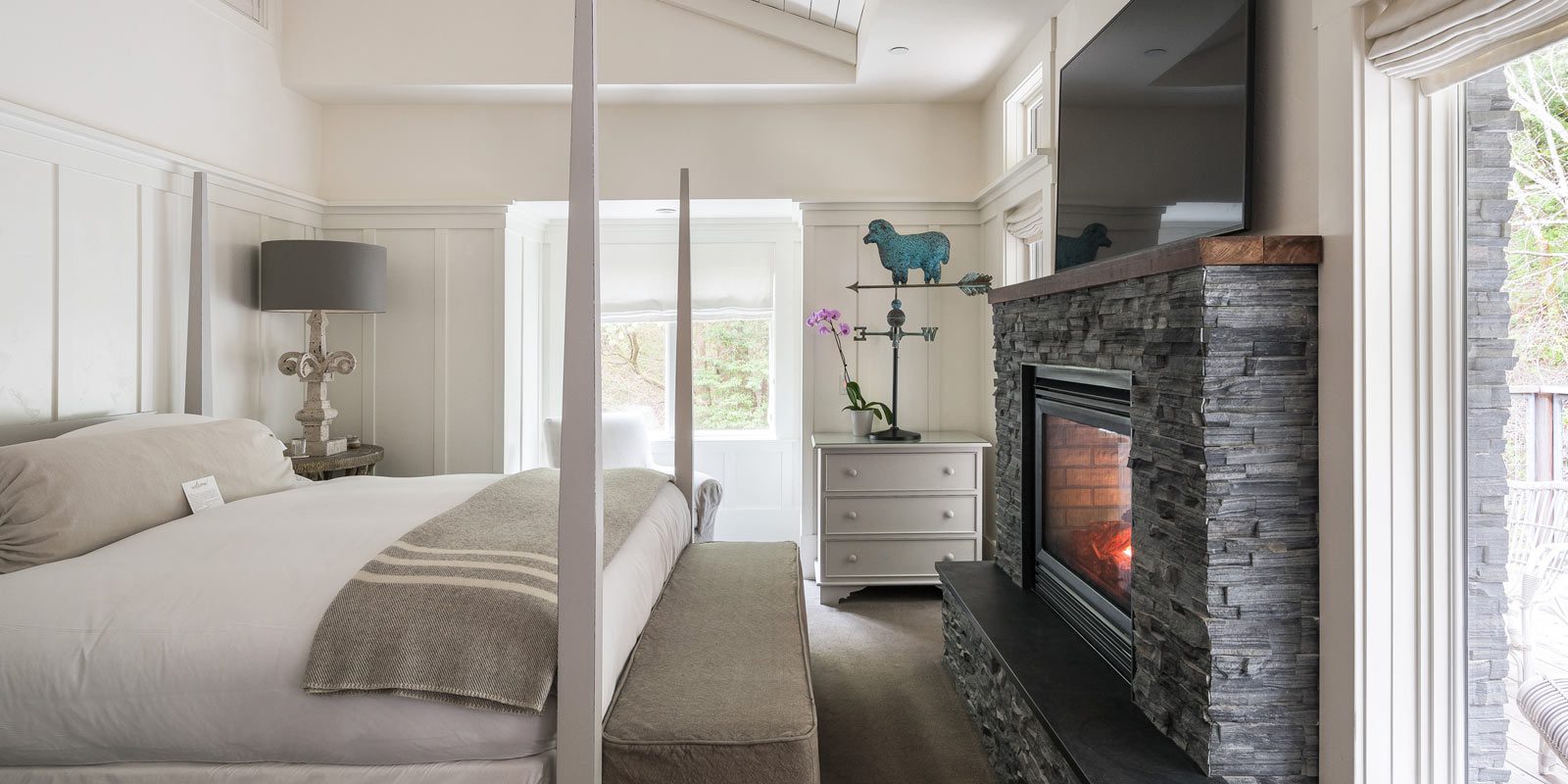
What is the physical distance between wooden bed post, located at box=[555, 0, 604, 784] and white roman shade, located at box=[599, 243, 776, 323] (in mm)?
3527

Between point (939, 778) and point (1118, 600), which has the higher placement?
point (1118, 600)

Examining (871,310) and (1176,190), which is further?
(871,310)

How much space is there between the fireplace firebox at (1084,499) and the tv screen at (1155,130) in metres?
0.39

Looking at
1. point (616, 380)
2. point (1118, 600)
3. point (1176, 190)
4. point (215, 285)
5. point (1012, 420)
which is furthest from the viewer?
point (616, 380)

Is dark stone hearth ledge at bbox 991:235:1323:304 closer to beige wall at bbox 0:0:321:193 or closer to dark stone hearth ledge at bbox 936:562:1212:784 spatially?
dark stone hearth ledge at bbox 936:562:1212:784

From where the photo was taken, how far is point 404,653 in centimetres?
142

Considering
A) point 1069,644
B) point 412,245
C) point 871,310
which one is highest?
point 412,245

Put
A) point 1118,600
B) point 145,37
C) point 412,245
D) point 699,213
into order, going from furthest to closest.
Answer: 1. point 699,213
2. point 412,245
3. point 145,37
4. point 1118,600

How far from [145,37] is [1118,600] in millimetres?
3952

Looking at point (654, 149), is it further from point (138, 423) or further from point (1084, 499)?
point (1084, 499)

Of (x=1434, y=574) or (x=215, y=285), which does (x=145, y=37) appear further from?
(x=1434, y=574)

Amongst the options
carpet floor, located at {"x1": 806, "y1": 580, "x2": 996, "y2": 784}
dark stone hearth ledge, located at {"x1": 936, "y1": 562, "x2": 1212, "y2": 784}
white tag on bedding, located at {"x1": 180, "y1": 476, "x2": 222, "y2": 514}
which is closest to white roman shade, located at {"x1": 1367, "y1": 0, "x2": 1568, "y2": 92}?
dark stone hearth ledge, located at {"x1": 936, "y1": 562, "x2": 1212, "y2": 784}

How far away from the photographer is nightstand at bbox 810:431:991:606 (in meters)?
3.63

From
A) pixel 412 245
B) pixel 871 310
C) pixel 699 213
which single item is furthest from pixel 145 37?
pixel 871 310
